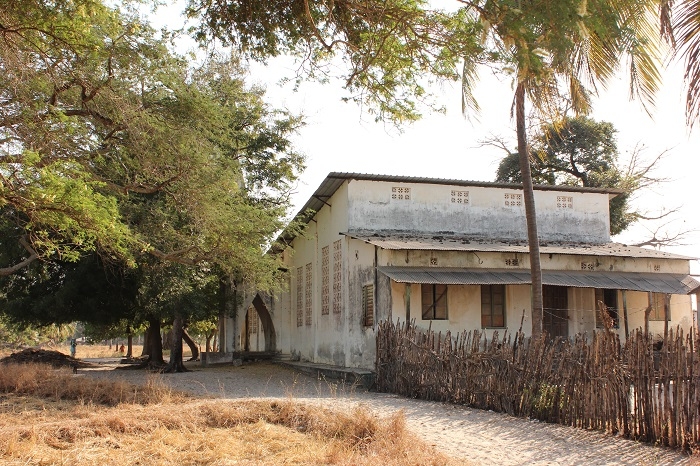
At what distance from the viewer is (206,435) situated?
27.4 ft

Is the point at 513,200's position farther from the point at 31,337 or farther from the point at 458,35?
the point at 31,337

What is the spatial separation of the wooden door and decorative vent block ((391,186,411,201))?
465 centimetres

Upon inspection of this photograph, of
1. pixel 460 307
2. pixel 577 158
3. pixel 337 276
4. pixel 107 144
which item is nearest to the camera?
pixel 107 144

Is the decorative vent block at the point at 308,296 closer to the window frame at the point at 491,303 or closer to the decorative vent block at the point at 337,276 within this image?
the decorative vent block at the point at 337,276

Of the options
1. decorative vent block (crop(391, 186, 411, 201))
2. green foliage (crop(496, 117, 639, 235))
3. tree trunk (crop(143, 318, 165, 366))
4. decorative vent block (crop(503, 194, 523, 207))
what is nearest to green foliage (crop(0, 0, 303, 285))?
decorative vent block (crop(391, 186, 411, 201))

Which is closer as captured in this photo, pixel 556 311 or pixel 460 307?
pixel 460 307

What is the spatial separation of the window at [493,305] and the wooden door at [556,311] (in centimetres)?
154

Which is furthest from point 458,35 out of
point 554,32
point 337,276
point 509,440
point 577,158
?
point 577,158

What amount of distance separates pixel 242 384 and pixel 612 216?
20435mm

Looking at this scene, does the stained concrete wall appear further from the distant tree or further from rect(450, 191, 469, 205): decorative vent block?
the distant tree

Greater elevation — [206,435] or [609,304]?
[609,304]

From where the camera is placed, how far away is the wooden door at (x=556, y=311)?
18.7 m

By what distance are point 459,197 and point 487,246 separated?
8.79 ft


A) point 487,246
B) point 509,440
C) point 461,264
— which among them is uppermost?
point 487,246
